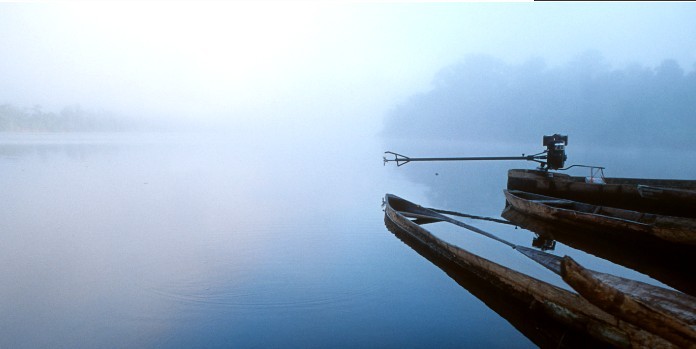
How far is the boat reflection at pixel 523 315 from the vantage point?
19.4ft

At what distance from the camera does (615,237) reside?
10.2 m

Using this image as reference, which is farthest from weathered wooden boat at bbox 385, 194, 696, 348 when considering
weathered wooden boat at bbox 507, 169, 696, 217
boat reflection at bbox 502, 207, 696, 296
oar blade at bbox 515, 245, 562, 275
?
weathered wooden boat at bbox 507, 169, 696, 217

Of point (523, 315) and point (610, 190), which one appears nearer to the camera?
point (523, 315)

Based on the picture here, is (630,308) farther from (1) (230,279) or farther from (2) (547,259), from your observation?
(1) (230,279)

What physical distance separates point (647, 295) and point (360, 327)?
17.0ft

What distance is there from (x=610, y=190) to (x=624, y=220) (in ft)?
17.6

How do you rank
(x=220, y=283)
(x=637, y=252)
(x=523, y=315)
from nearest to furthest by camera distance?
(x=523, y=315)
(x=220, y=283)
(x=637, y=252)

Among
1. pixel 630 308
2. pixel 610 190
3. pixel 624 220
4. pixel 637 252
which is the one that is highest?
pixel 630 308

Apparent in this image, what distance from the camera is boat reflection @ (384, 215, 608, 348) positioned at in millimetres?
5922

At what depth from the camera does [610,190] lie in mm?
13844

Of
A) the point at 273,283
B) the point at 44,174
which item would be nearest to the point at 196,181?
the point at 44,174

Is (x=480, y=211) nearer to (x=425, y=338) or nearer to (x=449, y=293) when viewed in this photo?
(x=449, y=293)

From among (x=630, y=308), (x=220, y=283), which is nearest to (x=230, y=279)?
(x=220, y=283)

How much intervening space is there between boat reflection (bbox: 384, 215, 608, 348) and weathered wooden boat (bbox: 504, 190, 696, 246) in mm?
4520
